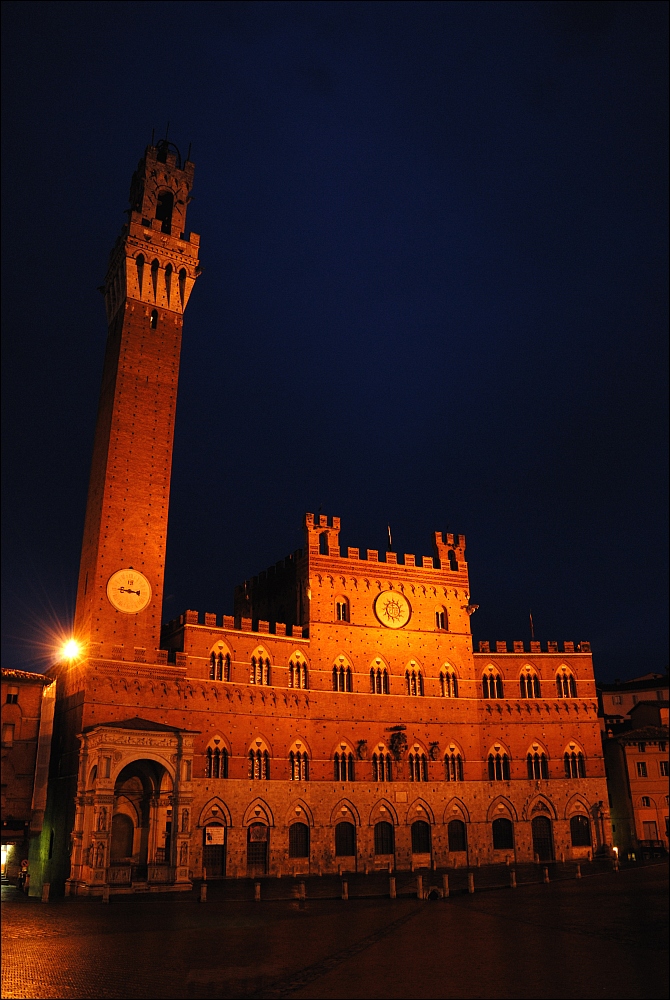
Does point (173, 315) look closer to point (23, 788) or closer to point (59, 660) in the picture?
point (59, 660)

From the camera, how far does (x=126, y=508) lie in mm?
42219

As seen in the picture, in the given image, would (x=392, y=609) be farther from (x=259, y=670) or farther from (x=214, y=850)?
(x=214, y=850)

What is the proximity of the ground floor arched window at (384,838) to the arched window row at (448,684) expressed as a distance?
27.5 feet

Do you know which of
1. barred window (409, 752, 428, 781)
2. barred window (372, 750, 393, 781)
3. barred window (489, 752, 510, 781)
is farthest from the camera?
barred window (489, 752, 510, 781)

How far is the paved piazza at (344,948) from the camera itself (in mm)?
16531

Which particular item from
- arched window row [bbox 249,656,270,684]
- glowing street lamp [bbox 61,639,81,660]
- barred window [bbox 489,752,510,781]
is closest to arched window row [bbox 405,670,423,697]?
barred window [bbox 489,752,510,781]

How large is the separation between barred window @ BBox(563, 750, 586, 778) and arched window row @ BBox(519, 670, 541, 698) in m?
3.99

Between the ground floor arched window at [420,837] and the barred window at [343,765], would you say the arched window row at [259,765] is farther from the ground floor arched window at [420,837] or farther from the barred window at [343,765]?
the ground floor arched window at [420,837]

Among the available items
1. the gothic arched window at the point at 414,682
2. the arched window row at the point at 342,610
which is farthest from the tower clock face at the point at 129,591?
the gothic arched window at the point at 414,682

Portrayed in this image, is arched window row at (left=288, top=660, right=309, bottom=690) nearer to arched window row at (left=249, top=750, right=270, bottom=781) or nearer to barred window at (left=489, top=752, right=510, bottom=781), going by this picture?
arched window row at (left=249, top=750, right=270, bottom=781)

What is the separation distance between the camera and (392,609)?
4975cm

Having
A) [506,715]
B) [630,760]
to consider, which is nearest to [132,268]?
[506,715]

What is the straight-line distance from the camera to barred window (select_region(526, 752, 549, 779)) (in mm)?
49844

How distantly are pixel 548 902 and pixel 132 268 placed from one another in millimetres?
37684
